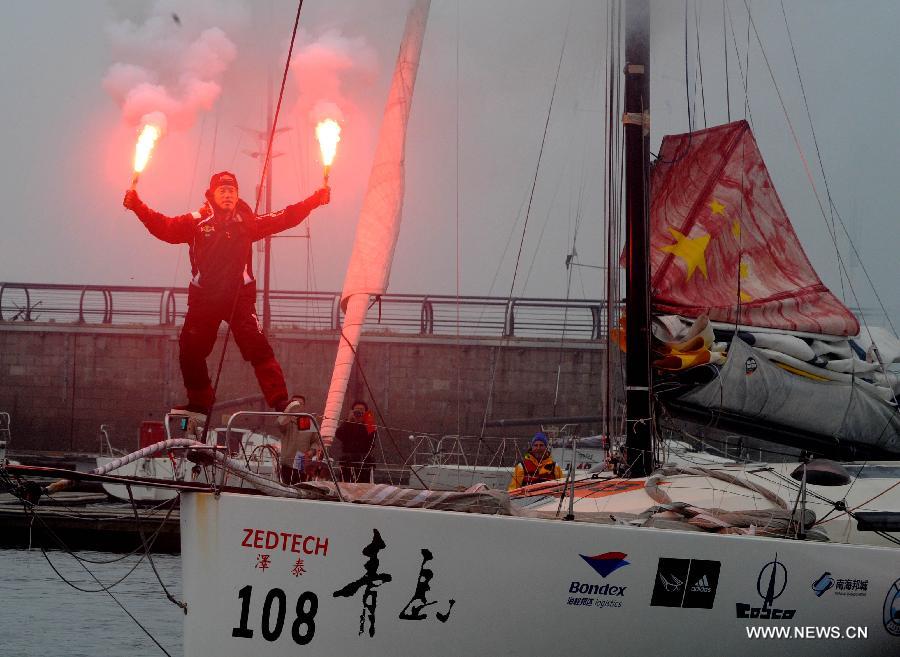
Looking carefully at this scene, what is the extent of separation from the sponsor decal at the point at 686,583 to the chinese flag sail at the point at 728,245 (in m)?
4.19

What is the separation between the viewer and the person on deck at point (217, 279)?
1114 centimetres

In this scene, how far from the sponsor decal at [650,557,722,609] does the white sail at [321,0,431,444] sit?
13.3 feet

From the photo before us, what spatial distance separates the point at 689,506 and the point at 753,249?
4.52 m

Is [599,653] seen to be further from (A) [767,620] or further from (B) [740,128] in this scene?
(B) [740,128]

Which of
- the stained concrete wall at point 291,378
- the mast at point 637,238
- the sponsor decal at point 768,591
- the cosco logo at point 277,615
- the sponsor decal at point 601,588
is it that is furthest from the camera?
the stained concrete wall at point 291,378

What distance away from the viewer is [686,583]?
26.4 feet

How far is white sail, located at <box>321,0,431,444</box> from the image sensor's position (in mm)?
11250

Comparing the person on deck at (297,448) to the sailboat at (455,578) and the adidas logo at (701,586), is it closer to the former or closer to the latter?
the sailboat at (455,578)

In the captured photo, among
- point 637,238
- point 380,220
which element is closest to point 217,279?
point 380,220

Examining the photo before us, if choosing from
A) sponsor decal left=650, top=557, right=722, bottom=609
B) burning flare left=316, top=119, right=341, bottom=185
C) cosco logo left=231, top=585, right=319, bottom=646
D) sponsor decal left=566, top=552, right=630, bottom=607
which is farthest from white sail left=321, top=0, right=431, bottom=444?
sponsor decal left=650, top=557, right=722, bottom=609

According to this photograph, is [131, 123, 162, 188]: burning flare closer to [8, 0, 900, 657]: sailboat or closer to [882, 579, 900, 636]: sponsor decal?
[8, 0, 900, 657]: sailboat

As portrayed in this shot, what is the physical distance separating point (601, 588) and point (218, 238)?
5334mm

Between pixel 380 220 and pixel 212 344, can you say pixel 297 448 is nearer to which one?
pixel 212 344

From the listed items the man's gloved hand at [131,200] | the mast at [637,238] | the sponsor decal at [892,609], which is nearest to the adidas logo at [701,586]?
the sponsor decal at [892,609]
